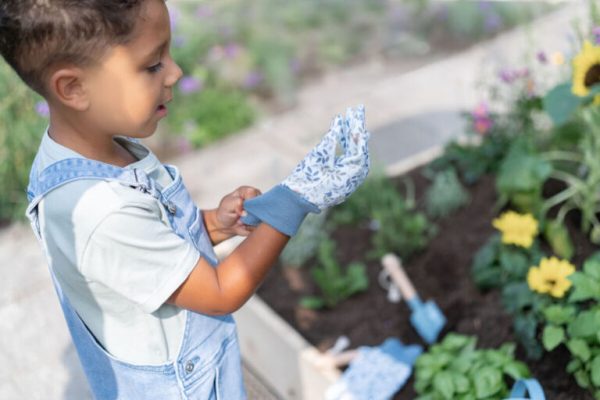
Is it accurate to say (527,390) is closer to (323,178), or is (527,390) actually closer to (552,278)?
(552,278)

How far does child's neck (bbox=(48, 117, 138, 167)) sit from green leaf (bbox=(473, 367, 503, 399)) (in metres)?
1.12

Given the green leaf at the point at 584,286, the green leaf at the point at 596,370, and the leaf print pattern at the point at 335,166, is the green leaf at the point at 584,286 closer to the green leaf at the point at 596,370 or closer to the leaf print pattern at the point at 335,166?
the green leaf at the point at 596,370

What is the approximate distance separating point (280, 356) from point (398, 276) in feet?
1.62

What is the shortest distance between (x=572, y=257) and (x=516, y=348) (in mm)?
384

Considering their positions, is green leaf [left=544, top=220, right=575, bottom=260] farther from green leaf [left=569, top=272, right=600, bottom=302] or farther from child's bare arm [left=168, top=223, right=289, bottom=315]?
child's bare arm [left=168, top=223, right=289, bottom=315]

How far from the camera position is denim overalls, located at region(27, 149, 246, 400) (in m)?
1.48

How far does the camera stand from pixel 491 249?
250 cm

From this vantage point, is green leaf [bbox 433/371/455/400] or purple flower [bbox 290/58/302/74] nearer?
green leaf [bbox 433/371/455/400]

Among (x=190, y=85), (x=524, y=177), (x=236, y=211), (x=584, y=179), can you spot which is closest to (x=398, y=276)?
(x=524, y=177)

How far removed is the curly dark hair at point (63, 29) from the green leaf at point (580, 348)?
4.36 ft

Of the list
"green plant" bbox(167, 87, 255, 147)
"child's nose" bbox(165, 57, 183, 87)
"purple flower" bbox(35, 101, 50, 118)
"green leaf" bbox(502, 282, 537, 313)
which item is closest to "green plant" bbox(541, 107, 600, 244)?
"green leaf" bbox(502, 282, 537, 313)

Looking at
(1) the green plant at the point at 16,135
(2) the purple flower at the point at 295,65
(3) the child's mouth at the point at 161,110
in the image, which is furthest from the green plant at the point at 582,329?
(2) the purple flower at the point at 295,65

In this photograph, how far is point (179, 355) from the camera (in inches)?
59.7

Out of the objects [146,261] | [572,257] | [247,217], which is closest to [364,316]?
[572,257]
